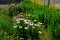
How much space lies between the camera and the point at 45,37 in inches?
248

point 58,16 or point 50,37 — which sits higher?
point 58,16

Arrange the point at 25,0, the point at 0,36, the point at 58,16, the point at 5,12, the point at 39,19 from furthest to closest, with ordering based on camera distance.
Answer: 1. the point at 25,0
2. the point at 5,12
3. the point at 39,19
4. the point at 58,16
5. the point at 0,36

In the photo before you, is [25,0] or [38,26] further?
[25,0]

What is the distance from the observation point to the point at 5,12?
1017 centimetres

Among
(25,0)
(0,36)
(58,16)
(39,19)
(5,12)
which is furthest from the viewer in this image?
(25,0)

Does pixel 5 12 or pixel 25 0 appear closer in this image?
pixel 5 12

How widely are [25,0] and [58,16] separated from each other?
5.12m

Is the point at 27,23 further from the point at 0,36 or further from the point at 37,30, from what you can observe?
the point at 0,36

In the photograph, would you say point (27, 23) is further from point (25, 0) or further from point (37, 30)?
point (25, 0)

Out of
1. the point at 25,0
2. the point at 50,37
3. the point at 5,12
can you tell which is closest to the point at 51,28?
the point at 50,37

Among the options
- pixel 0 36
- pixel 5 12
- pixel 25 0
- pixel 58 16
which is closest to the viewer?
pixel 0 36

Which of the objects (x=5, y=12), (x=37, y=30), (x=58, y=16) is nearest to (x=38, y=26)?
(x=37, y=30)

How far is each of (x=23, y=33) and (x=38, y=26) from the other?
0.46 meters

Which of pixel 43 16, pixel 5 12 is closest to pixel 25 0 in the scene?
pixel 5 12
